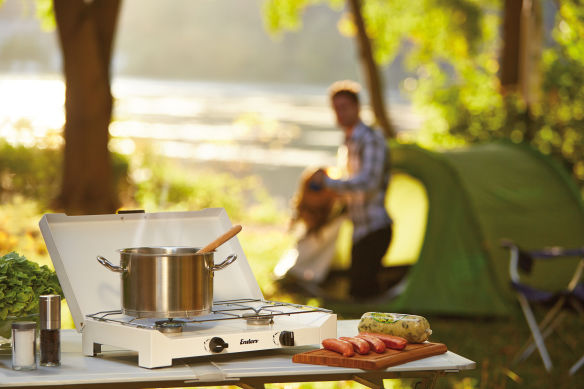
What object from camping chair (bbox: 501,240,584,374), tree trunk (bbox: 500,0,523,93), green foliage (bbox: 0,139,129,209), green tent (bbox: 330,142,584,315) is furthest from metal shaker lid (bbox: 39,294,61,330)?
tree trunk (bbox: 500,0,523,93)

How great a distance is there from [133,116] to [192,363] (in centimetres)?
2192

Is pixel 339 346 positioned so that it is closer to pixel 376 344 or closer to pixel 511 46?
pixel 376 344

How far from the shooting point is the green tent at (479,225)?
22.2 feet

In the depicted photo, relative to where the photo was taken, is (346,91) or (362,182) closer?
(346,91)

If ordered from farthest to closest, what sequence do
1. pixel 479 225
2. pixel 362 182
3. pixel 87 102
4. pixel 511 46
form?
A: pixel 511 46, pixel 87 102, pixel 479 225, pixel 362 182

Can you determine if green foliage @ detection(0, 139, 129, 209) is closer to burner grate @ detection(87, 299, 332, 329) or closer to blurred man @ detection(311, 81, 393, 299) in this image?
blurred man @ detection(311, 81, 393, 299)

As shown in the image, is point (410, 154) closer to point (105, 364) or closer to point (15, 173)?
point (105, 364)

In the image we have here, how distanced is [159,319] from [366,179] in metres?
3.74

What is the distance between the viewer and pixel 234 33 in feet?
136

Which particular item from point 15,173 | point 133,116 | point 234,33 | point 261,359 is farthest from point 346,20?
point 234,33

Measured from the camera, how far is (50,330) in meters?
2.39

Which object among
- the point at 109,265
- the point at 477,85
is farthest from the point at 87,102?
the point at 109,265

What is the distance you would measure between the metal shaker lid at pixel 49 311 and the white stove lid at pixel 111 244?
98mm

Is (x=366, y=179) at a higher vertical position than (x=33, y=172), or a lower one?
→ higher
